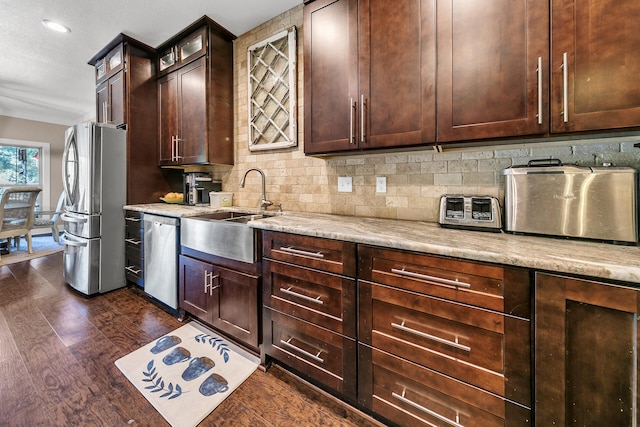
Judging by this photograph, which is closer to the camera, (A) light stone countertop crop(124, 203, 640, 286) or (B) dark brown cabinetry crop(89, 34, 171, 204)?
(A) light stone countertop crop(124, 203, 640, 286)

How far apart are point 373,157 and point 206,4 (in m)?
1.99

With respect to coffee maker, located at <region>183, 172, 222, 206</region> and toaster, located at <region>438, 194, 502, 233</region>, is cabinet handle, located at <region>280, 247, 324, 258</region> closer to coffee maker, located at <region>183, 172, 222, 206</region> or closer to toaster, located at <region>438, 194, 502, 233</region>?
toaster, located at <region>438, 194, 502, 233</region>

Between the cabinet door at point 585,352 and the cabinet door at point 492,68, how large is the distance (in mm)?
672

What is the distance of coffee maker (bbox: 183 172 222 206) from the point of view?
9.21 feet

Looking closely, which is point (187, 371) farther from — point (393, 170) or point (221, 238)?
point (393, 170)

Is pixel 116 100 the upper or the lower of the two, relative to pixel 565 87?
upper

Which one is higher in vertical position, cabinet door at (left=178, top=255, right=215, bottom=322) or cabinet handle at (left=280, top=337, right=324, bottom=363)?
cabinet door at (left=178, top=255, right=215, bottom=322)

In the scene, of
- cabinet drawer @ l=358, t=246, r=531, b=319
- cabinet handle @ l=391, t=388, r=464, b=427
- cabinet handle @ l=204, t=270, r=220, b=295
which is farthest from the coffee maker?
cabinet handle @ l=391, t=388, r=464, b=427

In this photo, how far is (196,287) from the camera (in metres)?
1.92

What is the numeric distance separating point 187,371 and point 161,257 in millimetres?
1087

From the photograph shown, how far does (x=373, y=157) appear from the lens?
6.02ft

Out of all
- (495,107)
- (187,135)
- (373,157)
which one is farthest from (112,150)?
(495,107)

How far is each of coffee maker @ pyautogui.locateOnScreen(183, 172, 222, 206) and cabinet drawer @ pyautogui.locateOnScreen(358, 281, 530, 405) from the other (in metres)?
2.31

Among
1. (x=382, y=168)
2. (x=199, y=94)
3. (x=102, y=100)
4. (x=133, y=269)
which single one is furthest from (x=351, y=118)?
(x=102, y=100)
